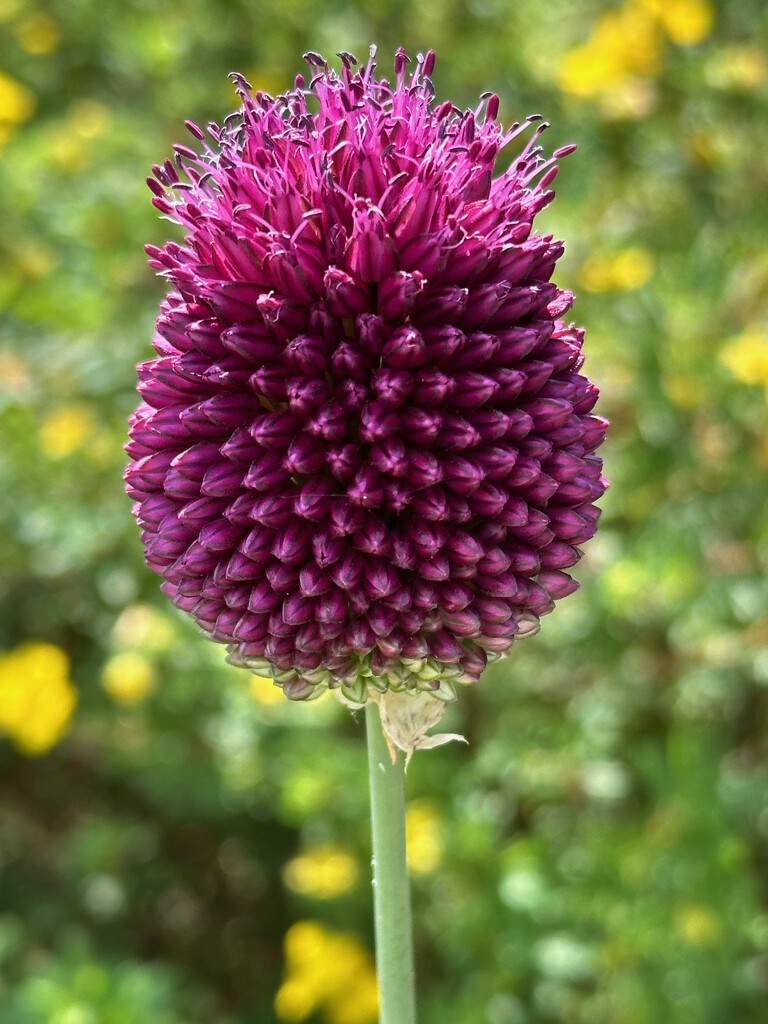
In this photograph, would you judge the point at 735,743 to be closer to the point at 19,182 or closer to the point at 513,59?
the point at 513,59

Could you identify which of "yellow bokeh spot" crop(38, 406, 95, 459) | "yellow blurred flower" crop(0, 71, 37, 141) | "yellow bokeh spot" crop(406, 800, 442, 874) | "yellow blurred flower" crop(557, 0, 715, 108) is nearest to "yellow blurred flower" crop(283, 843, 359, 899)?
"yellow bokeh spot" crop(406, 800, 442, 874)

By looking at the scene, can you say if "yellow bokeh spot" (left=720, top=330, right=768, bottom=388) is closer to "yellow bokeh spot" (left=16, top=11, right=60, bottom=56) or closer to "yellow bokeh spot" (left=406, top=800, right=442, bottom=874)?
"yellow bokeh spot" (left=406, top=800, right=442, bottom=874)

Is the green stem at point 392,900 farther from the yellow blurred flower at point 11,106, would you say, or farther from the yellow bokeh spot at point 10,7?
the yellow bokeh spot at point 10,7

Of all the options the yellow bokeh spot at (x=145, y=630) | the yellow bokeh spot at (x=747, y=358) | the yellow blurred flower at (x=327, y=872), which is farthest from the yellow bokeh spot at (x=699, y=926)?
the yellow bokeh spot at (x=145, y=630)

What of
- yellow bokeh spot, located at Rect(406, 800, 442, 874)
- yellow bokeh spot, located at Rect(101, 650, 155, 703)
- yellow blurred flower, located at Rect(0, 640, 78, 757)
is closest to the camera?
yellow bokeh spot, located at Rect(406, 800, 442, 874)

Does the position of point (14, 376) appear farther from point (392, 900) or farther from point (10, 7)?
point (392, 900)

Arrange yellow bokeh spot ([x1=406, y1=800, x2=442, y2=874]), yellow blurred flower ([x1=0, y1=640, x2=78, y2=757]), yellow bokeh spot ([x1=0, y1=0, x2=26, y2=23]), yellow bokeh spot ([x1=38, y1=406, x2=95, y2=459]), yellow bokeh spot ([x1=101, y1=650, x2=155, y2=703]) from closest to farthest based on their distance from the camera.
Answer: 1. yellow bokeh spot ([x1=406, y1=800, x2=442, y2=874])
2. yellow bokeh spot ([x1=101, y1=650, x2=155, y2=703])
3. yellow bokeh spot ([x1=38, y1=406, x2=95, y2=459])
4. yellow blurred flower ([x1=0, y1=640, x2=78, y2=757])
5. yellow bokeh spot ([x1=0, y1=0, x2=26, y2=23])
